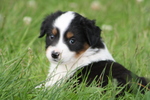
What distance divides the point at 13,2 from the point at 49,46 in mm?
3349

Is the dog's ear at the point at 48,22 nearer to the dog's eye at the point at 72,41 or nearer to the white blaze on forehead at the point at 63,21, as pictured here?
the white blaze on forehead at the point at 63,21

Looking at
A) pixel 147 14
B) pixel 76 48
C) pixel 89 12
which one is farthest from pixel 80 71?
pixel 89 12

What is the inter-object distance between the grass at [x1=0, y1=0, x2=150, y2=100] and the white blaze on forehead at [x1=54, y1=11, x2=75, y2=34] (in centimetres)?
51

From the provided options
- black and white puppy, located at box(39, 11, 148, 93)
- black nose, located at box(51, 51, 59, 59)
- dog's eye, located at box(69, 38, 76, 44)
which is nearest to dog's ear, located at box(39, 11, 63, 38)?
black and white puppy, located at box(39, 11, 148, 93)

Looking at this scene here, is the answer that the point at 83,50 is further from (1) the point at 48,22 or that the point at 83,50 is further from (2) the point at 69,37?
(1) the point at 48,22

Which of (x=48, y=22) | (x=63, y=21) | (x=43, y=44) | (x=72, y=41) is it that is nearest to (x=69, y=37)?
(x=72, y=41)

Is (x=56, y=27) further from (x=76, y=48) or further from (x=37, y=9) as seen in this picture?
(x=37, y=9)

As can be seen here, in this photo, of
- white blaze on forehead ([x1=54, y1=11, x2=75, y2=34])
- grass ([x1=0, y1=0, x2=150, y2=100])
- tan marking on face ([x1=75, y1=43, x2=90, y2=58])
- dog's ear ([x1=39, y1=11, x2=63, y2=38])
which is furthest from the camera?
dog's ear ([x1=39, y1=11, x2=63, y2=38])

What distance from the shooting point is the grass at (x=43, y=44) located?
140 inches

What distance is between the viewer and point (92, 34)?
4672 millimetres

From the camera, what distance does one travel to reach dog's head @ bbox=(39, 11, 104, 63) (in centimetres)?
452

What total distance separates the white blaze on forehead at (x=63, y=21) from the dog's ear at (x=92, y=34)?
0.19m

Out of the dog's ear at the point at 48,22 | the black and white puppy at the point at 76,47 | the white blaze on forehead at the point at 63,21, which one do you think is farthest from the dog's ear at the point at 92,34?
the dog's ear at the point at 48,22

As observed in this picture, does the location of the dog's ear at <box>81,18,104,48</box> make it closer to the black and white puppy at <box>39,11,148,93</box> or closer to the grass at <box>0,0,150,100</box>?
the black and white puppy at <box>39,11,148,93</box>
